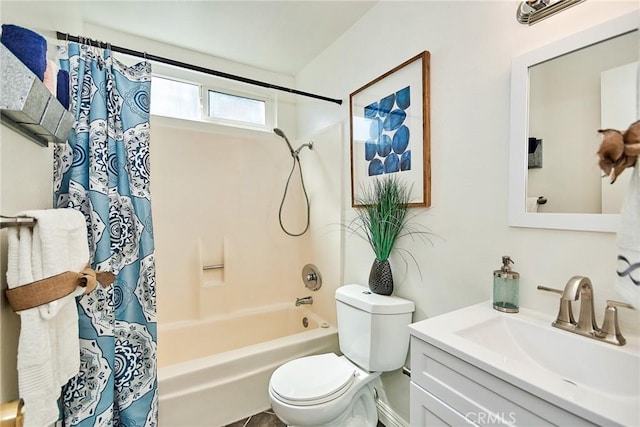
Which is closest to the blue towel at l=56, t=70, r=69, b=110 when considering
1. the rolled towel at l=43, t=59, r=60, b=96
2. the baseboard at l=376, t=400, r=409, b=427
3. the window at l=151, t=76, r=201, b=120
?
the rolled towel at l=43, t=59, r=60, b=96

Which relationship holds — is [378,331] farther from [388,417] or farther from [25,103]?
[25,103]

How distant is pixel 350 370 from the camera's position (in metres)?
1.48

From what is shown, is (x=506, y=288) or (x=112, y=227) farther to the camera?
(x=112, y=227)

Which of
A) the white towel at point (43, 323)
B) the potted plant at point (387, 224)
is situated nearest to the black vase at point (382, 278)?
the potted plant at point (387, 224)

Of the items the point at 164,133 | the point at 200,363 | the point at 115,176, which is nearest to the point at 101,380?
the point at 200,363

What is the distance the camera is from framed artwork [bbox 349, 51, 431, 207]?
1.45m

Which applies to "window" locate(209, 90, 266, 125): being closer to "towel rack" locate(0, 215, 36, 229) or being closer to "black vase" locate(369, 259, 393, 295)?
"black vase" locate(369, 259, 393, 295)

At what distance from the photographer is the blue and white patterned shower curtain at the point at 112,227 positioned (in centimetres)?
124

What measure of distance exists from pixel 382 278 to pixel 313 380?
24.7 inches

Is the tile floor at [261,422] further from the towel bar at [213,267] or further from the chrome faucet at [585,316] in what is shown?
the chrome faucet at [585,316]

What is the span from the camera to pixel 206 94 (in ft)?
7.90

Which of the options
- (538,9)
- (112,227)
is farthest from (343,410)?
(538,9)

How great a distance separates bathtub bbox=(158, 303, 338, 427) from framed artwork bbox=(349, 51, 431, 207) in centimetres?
103

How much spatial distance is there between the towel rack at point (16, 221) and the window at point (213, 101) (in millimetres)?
1740
